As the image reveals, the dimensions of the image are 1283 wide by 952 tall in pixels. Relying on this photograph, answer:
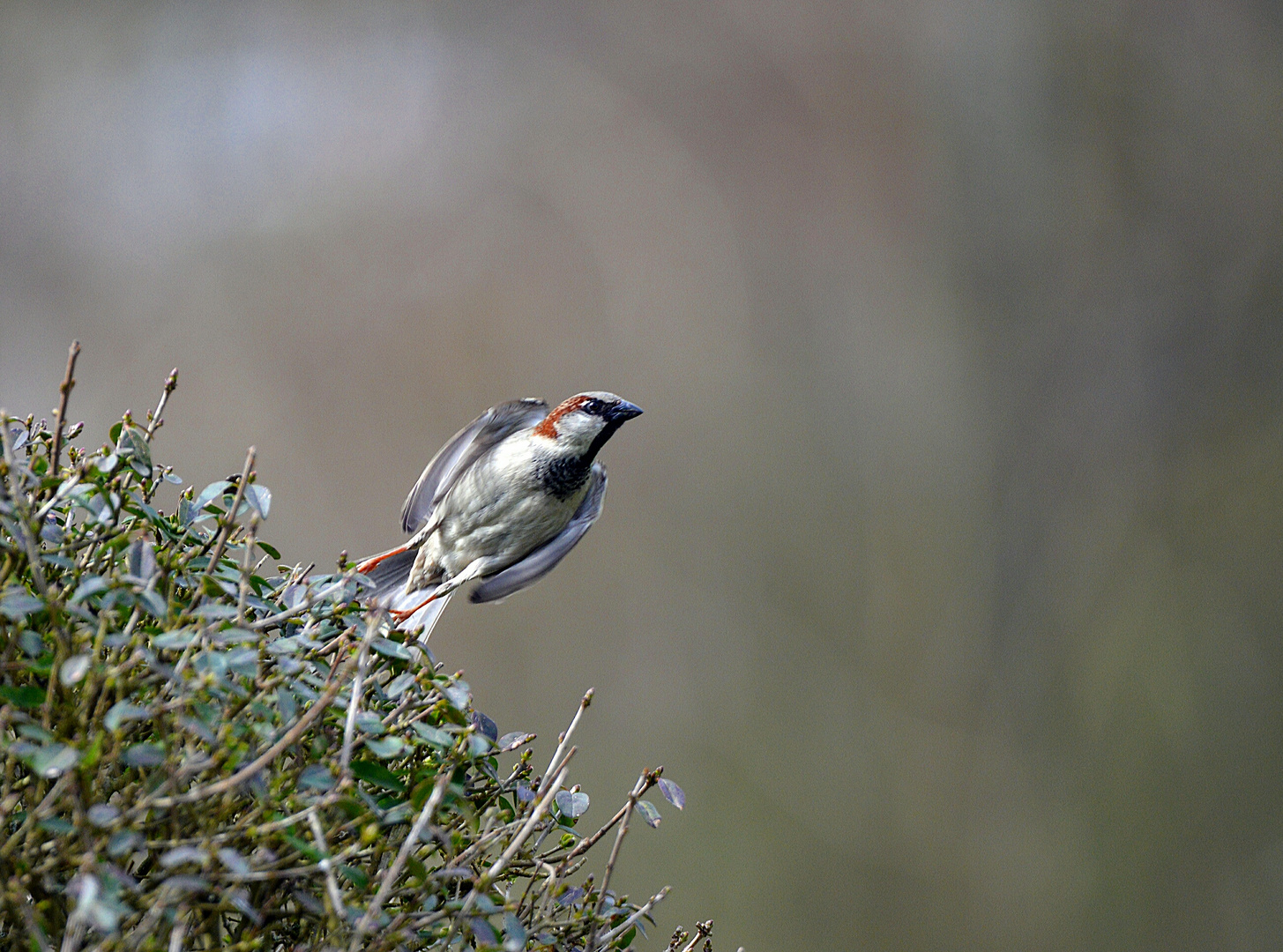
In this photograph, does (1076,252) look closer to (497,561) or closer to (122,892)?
(497,561)

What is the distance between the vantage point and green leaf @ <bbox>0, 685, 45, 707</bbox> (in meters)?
0.36

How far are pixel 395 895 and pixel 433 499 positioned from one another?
59cm

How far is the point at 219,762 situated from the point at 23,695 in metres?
0.08

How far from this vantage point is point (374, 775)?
0.42 meters

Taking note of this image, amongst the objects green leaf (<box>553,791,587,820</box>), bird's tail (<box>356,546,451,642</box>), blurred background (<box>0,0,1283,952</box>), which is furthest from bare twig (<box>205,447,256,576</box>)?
blurred background (<box>0,0,1283,952</box>)

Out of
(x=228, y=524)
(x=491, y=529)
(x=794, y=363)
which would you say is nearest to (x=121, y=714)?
(x=228, y=524)

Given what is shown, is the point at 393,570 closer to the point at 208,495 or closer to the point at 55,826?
the point at 208,495

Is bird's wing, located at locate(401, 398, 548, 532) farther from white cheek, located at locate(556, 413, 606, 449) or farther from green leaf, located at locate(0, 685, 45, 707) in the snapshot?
green leaf, located at locate(0, 685, 45, 707)

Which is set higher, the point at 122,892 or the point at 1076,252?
the point at 1076,252

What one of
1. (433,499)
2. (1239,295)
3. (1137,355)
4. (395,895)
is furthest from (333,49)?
(395,895)

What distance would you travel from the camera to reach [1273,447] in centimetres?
178

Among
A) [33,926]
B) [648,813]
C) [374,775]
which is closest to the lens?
[33,926]

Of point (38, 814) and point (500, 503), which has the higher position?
point (500, 503)

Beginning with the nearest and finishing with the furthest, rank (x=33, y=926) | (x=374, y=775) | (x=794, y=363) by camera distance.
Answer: (x=33, y=926) → (x=374, y=775) → (x=794, y=363)
